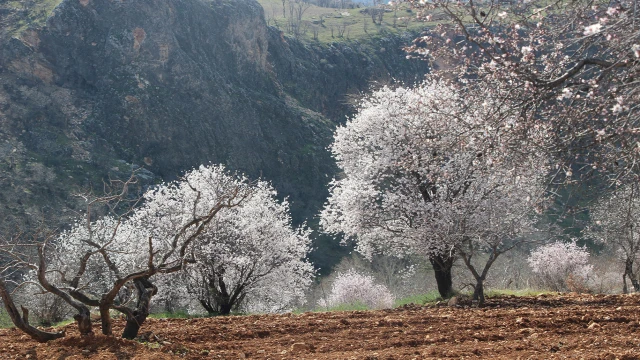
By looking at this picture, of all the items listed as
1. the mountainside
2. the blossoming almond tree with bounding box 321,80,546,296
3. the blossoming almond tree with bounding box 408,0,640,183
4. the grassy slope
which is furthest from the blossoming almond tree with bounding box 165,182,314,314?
the grassy slope

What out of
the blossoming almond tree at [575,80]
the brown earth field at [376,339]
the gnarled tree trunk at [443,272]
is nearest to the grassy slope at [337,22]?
the gnarled tree trunk at [443,272]

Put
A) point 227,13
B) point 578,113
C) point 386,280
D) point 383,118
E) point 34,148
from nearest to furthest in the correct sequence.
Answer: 1. point 578,113
2. point 383,118
3. point 386,280
4. point 34,148
5. point 227,13

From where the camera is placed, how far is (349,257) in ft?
213

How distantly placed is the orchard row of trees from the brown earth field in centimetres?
68

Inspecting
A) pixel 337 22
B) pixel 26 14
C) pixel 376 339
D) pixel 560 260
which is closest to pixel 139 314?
pixel 376 339

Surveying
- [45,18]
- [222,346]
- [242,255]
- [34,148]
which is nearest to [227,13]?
[45,18]

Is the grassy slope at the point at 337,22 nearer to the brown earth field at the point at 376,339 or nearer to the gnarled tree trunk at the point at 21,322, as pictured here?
the brown earth field at the point at 376,339

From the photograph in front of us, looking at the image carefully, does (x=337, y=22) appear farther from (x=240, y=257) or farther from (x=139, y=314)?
(x=139, y=314)

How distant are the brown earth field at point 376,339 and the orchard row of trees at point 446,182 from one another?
678 mm

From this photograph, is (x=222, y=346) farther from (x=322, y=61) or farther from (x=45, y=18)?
(x=322, y=61)

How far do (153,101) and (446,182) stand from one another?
6469 centimetres

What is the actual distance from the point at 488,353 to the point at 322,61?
4070 inches

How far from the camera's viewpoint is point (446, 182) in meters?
16.0

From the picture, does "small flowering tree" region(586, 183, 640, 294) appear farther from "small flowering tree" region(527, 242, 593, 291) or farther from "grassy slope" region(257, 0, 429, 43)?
"grassy slope" region(257, 0, 429, 43)
